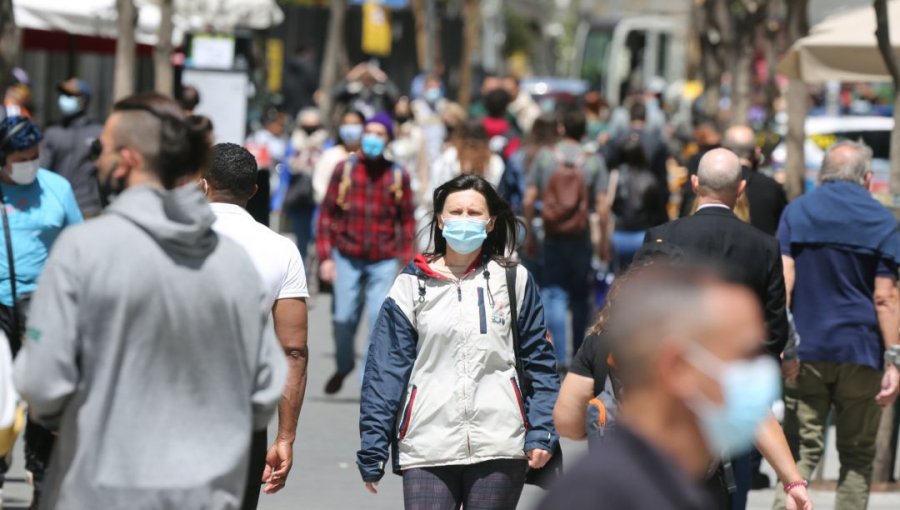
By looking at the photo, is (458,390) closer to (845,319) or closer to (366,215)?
(845,319)

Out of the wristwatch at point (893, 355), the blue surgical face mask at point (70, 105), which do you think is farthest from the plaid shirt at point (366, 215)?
the wristwatch at point (893, 355)

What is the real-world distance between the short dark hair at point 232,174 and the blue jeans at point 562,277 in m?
6.85

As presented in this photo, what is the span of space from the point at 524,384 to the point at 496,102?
35.3ft

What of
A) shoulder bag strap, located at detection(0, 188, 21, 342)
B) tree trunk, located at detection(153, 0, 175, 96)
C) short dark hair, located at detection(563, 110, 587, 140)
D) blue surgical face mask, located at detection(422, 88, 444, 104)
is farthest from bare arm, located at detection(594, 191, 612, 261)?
blue surgical face mask, located at detection(422, 88, 444, 104)

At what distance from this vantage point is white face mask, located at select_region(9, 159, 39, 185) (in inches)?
293

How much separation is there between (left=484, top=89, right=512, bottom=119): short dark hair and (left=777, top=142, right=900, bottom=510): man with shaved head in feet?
28.0

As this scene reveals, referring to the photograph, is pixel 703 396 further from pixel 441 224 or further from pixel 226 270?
pixel 441 224

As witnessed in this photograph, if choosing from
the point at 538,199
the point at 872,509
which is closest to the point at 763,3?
the point at 538,199

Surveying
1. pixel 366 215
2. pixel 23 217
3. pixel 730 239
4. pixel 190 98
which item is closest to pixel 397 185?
pixel 366 215

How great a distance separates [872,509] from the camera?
366 inches

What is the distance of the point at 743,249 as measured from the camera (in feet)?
22.3

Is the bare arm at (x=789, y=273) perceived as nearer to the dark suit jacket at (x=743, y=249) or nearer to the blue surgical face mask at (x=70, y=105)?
the dark suit jacket at (x=743, y=249)

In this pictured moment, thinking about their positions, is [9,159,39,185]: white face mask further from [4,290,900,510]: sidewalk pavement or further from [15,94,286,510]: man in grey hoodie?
[15,94,286,510]: man in grey hoodie

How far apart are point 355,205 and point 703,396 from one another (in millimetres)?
8518
